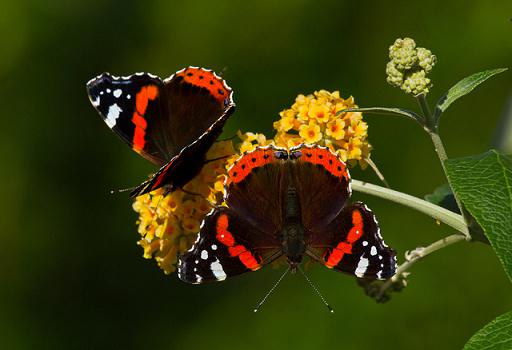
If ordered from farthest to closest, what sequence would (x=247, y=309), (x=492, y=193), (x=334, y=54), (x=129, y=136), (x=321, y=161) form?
1. (x=334, y=54)
2. (x=247, y=309)
3. (x=129, y=136)
4. (x=321, y=161)
5. (x=492, y=193)

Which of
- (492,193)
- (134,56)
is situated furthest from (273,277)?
(492,193)

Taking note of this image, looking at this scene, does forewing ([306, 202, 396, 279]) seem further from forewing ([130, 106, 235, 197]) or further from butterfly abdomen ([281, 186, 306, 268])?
forewing ([130, 106, 235, 197])

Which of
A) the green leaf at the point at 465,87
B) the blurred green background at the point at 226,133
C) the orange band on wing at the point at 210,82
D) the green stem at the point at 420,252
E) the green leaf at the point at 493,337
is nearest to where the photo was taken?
the green leaf at the point at 493,337

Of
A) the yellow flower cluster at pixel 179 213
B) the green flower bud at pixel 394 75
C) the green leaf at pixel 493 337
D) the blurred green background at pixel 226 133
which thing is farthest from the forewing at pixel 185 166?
the blurred green background at pixel 226 133

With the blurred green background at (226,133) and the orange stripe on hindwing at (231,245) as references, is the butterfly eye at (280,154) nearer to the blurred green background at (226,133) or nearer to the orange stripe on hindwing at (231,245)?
the orange stripe on hindwing at (231,245)

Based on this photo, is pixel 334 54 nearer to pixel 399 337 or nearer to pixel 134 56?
pixel 134 56

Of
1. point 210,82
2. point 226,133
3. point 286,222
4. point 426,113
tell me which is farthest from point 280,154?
point 226,133

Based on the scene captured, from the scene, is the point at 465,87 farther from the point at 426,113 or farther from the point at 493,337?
the point at 493,337
